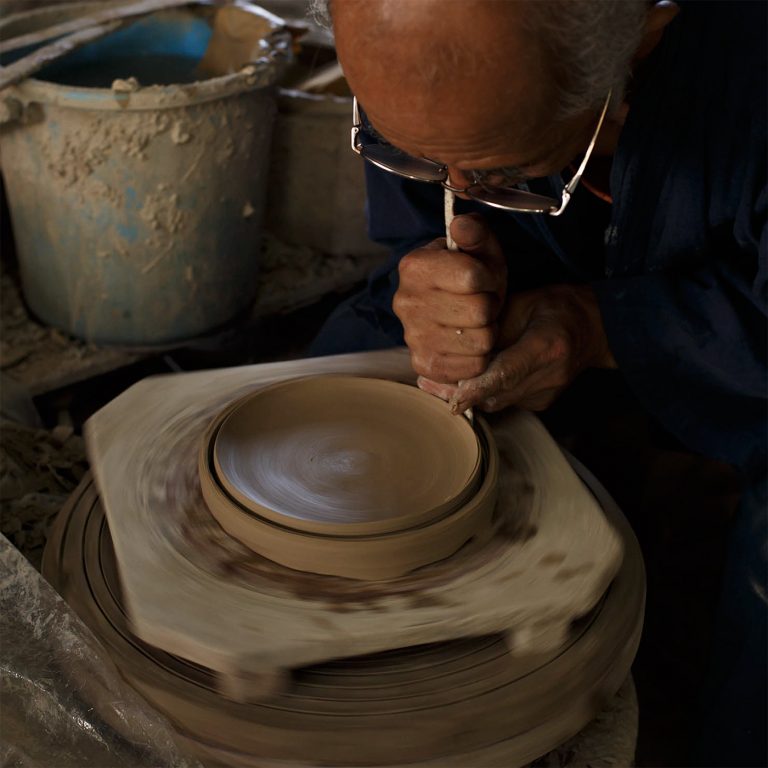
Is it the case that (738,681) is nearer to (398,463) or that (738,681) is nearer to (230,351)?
(398,463)

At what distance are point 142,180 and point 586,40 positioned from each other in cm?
136

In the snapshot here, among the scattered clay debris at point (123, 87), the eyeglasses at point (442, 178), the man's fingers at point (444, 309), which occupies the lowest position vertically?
the man's fingers at point (444, 309)

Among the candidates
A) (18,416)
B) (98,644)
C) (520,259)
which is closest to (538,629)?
(98,644)

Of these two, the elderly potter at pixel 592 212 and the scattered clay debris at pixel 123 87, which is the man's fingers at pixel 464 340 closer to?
the elderly potter at pixel 592 212

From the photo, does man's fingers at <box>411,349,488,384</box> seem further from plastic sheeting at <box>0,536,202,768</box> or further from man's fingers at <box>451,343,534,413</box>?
plastic sheeting at <box>0,536,202,768</box>

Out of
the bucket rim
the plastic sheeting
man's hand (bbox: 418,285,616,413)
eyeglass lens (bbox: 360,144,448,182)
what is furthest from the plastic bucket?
the plastic sheeting

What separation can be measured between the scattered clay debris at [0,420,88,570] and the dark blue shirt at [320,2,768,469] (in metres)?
0.71

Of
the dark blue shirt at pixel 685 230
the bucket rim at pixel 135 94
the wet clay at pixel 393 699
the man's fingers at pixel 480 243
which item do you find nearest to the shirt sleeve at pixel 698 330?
the dark blue shirt at pixel 685 230

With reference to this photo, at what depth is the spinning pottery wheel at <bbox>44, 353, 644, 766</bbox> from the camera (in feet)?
3.54

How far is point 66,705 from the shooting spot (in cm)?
112

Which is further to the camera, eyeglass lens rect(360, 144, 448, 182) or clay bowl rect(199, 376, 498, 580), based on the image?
eyeglass lens rect(360, 144, 448, 182)

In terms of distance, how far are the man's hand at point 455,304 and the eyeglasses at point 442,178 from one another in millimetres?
71

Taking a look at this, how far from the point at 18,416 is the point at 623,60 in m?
1.36

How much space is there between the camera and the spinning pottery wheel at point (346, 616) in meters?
1.08
